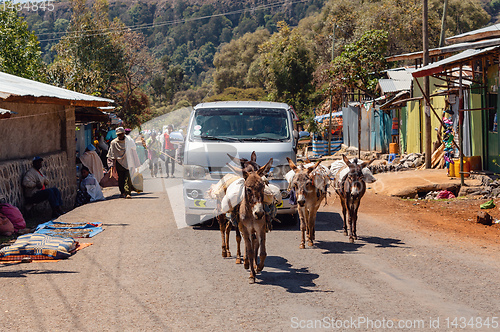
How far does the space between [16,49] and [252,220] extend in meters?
37.3

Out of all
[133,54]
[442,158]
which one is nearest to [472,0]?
[133,54]

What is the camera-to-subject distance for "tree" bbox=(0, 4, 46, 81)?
38406 mm

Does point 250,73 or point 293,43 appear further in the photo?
point 250,73

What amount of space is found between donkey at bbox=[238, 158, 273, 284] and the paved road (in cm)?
36

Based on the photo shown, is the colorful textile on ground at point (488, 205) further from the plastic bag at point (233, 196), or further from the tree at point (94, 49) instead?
the tree at point (94, 49)

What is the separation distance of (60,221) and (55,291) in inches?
224

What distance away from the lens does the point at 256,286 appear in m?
7.09

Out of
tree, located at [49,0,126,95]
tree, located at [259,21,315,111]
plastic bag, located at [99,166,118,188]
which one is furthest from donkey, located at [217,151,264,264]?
tree, located at [259,21,315,111]

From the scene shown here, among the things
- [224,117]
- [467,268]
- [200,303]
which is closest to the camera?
[200,303]

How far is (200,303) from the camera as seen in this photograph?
21.0 ft

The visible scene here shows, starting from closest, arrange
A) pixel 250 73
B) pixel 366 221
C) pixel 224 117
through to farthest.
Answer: pixel 224 117
pixel 366 221
pixel 250 73

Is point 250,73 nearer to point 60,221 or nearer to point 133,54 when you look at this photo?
point 133,54

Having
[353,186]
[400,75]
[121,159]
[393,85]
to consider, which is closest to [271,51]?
[400,75]

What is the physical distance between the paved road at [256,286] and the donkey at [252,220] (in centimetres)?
36
